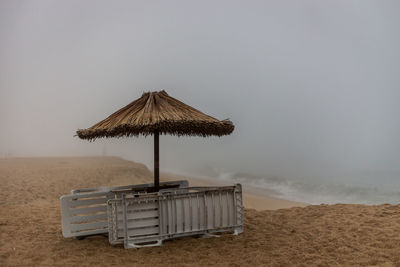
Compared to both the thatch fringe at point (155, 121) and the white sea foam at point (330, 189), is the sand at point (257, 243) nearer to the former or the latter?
the thatch fringe at point (155, 121)

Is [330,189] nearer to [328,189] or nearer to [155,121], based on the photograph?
[328,189]

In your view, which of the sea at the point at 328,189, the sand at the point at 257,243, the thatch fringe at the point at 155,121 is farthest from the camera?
the sea at the point at 328,189

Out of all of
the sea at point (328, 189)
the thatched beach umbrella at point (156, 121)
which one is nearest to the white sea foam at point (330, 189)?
the sea at point (328, 189)

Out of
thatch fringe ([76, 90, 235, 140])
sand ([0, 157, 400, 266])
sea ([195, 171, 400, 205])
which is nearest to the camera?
sand ([0, 157, 400, 266])

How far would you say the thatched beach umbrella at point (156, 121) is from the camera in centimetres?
564

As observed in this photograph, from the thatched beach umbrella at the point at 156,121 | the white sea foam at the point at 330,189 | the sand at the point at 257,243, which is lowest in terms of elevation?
the white sea foam at the point at 330,189

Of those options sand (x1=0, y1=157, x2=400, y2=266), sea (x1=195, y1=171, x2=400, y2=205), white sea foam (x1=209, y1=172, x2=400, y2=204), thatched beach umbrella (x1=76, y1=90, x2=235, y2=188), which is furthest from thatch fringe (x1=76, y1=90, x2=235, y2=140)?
white sea foam (x1=209, y1=172, x2=400, y2=204)

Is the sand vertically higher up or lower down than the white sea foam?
higher up

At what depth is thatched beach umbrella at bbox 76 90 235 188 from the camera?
5.64 meters

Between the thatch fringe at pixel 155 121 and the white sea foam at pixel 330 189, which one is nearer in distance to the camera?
the thatch fringe at pixel 155 121

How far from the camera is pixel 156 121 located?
551 cm

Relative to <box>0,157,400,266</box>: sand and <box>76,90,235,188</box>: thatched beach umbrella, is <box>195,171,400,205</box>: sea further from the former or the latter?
<box>76,90,235,188</box>: thatched beach umbrella

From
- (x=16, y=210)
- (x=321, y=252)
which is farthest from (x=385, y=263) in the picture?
(x=16, y=210)

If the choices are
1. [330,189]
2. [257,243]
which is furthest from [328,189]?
[257,243]
